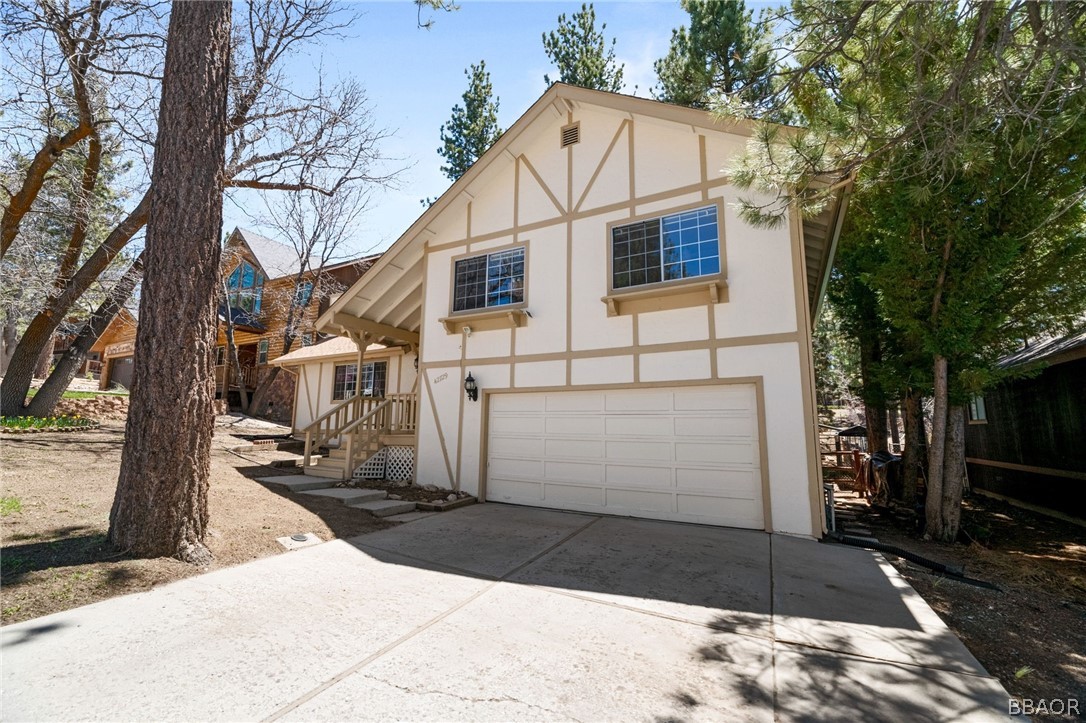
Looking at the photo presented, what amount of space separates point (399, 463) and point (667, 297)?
6722 mm

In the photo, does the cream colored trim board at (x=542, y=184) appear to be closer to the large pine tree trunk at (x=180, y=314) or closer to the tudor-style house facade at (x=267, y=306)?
the large pine tree trunk at (x=180, y=314)

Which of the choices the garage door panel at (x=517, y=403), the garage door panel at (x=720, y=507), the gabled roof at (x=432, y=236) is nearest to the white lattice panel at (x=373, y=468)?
the gabled roof at (x=432, y=236)

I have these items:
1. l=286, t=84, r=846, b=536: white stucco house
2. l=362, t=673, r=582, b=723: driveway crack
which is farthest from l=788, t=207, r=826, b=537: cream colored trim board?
l=362, t=673, r=582, b=723: driveway crack

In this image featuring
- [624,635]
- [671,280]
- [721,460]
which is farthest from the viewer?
[671,280]

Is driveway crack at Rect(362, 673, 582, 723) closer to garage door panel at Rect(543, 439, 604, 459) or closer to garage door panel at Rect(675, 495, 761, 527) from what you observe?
garage door panel at Rect(675, 495, 761, 527)

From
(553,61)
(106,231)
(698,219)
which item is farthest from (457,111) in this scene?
(698,219)

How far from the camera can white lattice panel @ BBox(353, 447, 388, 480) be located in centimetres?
995

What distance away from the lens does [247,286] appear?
2206cm

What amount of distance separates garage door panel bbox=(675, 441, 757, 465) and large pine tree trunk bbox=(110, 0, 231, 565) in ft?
19.6

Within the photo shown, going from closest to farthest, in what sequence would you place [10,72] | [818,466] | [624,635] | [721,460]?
[624,635], [818,466], [721,460], [10,72]

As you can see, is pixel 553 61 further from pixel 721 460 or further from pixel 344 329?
pixel 721 460

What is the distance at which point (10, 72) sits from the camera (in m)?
8.27

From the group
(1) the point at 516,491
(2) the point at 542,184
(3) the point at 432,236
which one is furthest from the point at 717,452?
(3) the point at 432,236

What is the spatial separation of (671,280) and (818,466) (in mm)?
3358
